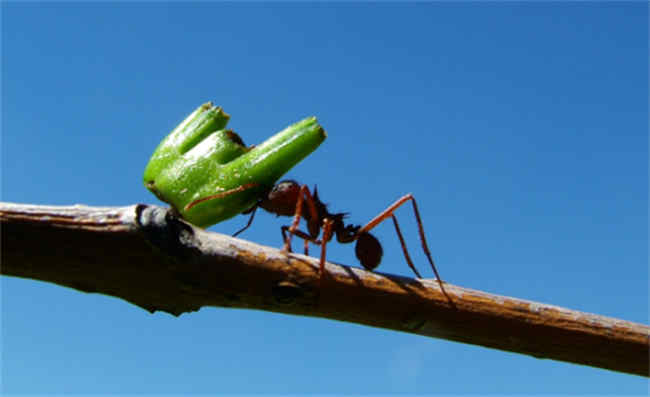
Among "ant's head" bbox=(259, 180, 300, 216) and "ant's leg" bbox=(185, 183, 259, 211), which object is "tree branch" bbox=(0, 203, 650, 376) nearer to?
"ant's leg" bbox=(185, 183, 259, 211)

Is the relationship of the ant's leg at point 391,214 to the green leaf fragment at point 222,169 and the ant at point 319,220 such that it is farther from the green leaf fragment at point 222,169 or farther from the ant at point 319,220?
the green leaf fragment at point 222,169

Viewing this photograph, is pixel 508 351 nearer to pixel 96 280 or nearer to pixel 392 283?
pixel 392 283

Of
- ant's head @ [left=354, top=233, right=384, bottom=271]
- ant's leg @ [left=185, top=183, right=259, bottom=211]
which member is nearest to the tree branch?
ant's leg @ [left=185, top=183, right=259, bottom=211]

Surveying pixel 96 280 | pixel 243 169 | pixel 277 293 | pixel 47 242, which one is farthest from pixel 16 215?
pixel 243 169

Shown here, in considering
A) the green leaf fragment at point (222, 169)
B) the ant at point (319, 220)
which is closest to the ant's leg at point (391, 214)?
the ant at point (319, 220)

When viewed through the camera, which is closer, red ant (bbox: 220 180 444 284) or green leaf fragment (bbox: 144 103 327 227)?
green leaf fragment (bbox: 144 103 327 227)

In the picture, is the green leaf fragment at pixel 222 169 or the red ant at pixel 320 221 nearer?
the green leaf fragment at pixel 222 169

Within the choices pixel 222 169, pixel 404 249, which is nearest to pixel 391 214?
pixel 404 249
